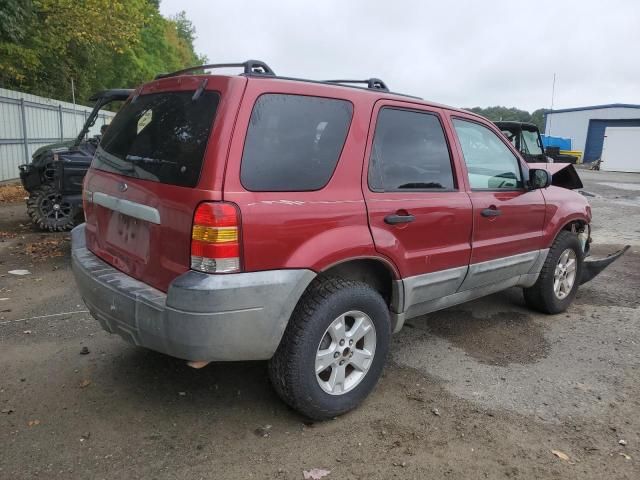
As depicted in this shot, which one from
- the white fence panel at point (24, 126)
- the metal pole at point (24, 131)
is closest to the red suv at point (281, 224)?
the white fence panel at point (24, 126)

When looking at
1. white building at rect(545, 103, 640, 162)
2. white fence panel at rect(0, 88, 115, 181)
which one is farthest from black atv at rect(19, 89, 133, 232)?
white building at rect(545, 103, 640, 162)

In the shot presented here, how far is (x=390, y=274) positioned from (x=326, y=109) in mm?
1093

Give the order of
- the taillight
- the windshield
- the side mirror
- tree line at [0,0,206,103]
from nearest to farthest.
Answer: the taillight < the side mirror < the windshield < tree line at [0,0,206,103]

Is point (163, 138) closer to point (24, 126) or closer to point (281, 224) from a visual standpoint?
point (281, 224)

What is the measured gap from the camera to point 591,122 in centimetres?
3959

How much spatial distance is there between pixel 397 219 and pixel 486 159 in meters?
1.37

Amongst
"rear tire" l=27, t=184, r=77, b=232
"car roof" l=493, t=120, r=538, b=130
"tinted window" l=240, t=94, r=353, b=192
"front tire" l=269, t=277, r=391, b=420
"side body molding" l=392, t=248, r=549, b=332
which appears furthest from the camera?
"car roof" l=493, t=120, r=538, b=130

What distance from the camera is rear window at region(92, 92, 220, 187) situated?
104 inches

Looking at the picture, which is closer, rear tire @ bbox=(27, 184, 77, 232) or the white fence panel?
rear tire @ bbox=(27, 184, 77, 232)

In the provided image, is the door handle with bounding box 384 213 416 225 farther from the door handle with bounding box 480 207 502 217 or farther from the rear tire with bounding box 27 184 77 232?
the rear tire with bounding box 27 184 77 232

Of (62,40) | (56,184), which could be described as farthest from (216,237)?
(62,40)

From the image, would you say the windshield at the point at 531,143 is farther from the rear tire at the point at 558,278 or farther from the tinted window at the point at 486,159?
the tinted window at the point at 486,159

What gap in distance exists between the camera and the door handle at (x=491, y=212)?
12.5 ft

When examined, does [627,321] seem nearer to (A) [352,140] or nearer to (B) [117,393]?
(A) [352,140]
